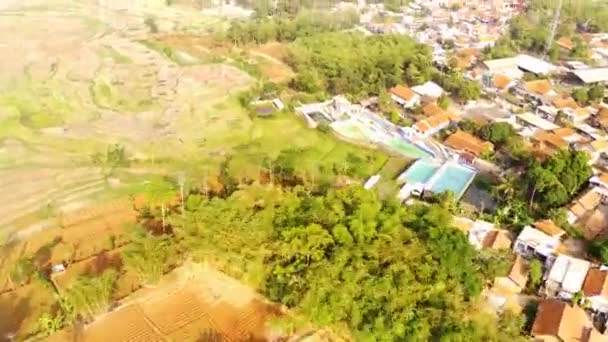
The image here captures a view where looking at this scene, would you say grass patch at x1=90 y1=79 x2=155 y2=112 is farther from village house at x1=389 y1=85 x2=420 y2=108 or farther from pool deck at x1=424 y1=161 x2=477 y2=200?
pool deck at x1=424 y1=161 x2=477 y2=200

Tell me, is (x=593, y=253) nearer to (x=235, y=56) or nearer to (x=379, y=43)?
(x=379, y=43)

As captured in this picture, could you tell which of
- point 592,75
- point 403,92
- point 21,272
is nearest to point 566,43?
point 592,75

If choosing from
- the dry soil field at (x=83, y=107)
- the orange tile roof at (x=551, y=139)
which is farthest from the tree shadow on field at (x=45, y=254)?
the orange tile roof at (x=551, y=139)

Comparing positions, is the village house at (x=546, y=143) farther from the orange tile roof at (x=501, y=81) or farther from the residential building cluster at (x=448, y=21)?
the residential building cluster at (x=448, y=21)

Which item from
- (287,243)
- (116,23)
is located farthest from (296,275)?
(116,23)

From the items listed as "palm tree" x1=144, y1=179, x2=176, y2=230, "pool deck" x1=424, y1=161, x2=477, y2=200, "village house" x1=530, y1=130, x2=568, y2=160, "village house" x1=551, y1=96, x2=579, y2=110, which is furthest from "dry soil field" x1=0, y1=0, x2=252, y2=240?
"village house" x1=551, y1=96, x2=579, y2=110
